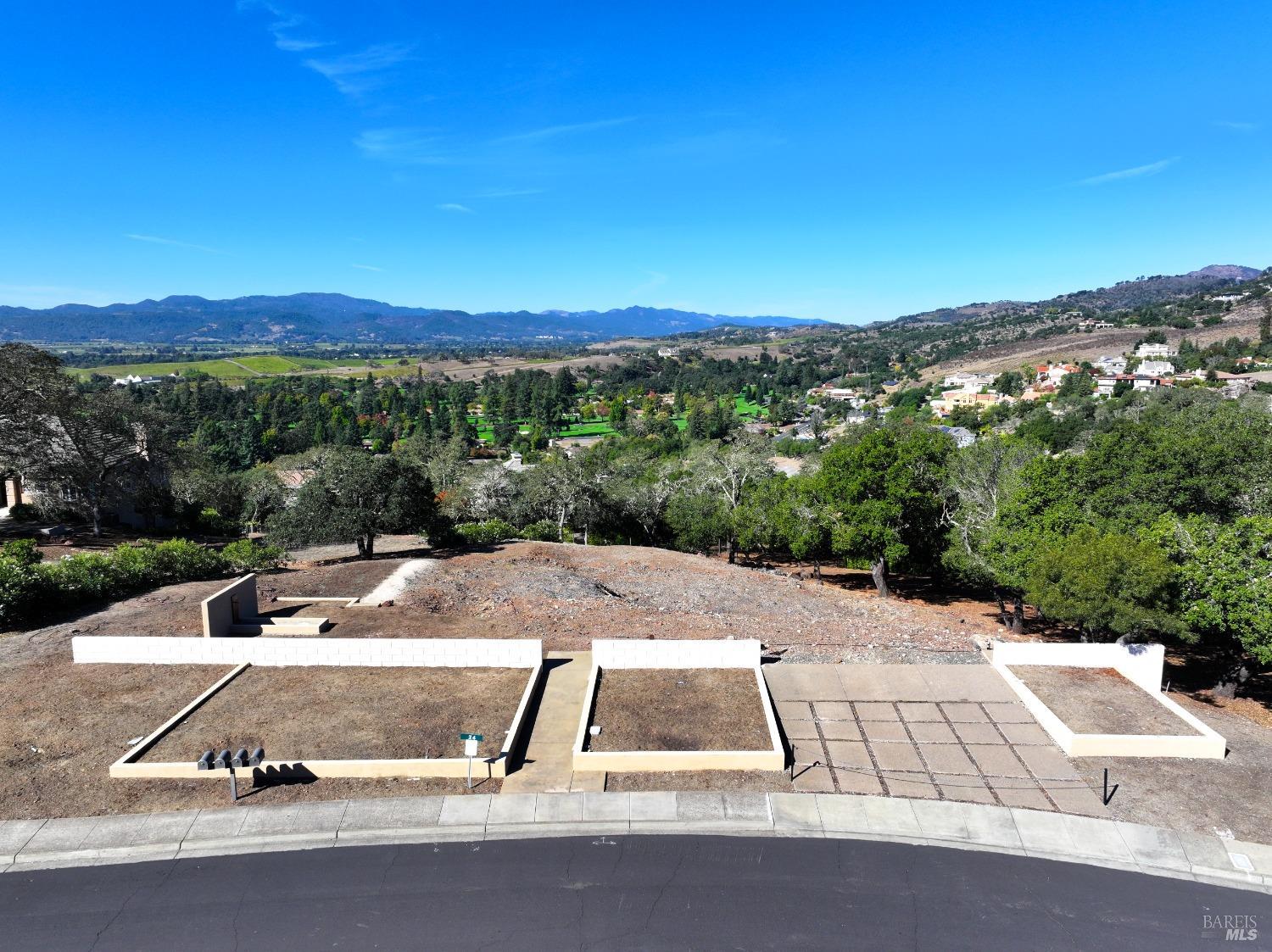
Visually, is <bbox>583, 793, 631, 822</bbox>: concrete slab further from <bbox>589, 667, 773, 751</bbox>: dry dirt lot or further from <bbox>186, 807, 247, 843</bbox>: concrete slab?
<bbox>186, 807, 247, 843</bbox>: concrete slab

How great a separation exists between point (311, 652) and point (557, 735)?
7.34 m

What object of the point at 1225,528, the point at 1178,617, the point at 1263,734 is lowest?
the point at 1263,734

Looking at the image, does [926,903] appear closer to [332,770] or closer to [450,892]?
[450,892]

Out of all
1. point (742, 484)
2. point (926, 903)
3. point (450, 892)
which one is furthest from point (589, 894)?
point (742, 484)

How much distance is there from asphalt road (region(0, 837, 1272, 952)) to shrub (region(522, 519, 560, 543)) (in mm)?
25956

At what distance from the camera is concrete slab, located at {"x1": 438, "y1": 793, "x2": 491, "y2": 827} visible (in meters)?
12.3

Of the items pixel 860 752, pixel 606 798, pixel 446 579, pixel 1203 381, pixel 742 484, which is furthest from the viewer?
pixel 1203 381

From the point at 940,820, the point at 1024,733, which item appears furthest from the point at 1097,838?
the point at 1024,733

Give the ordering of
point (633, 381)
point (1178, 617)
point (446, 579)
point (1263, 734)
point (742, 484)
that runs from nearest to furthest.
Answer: point (1263, 734)
point (1178, 617)
point (446, 579)
point (742, 484)
point (633, 381)

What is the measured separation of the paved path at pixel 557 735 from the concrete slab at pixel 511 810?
17 cm

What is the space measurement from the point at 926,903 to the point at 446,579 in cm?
1838

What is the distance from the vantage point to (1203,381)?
85312mm

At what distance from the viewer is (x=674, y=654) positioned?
705 inches

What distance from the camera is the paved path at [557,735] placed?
43.7 ft
